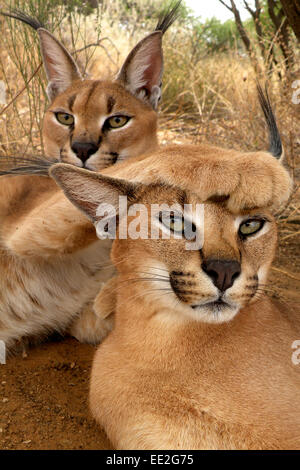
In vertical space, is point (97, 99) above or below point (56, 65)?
below

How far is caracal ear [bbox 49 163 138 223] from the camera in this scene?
148cm

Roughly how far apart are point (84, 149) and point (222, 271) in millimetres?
1407

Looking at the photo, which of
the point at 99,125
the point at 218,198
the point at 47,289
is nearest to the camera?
the point at 218,198

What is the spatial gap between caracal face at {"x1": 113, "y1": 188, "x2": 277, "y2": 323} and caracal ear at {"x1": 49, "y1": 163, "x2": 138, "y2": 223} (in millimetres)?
74

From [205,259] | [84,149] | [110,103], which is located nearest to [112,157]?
[84,149]

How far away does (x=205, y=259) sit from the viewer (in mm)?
1356

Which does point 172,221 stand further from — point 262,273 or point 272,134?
point 272,134

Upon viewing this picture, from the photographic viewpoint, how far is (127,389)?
5.08ft

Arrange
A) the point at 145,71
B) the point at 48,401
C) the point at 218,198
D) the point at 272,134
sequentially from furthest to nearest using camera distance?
the point at 145,71 → the point at 48,401 → the point at 272,134 → the point at 218,198

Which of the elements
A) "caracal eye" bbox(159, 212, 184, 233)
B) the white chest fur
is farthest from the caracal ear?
the white chest fur

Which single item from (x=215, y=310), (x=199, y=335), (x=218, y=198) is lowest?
(x=199, y=335)

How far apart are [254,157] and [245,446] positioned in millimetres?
788

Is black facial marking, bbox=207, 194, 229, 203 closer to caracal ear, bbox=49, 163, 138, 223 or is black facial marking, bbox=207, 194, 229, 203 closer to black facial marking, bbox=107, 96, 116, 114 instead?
caracal ear, bbox=49, 163, 138, 223
